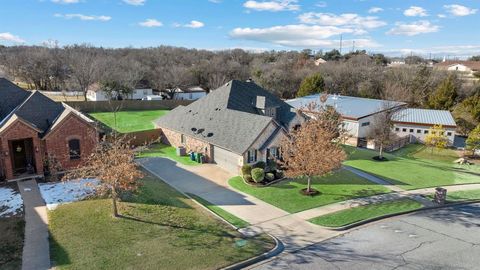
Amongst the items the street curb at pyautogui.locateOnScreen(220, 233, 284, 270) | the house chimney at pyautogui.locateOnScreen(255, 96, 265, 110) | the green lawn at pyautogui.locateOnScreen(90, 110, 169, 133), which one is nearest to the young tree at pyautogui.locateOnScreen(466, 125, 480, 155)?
the house chimney at pyautogui.locateOnScreen(255, 96, 265, 110)

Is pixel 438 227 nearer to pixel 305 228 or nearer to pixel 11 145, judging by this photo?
pixel 305 228

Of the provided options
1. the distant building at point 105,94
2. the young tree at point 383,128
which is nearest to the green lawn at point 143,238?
the young tree at point 383,128

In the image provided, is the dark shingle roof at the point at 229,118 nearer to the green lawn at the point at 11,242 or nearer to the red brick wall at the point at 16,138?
the red brick wall at the point at 16,138

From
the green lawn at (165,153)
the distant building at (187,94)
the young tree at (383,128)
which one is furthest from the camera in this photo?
the distant building at (187,94)

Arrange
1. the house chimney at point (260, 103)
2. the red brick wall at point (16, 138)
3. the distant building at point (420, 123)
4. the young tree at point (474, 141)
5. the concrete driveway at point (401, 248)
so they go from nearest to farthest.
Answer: the concrete driveway at point (401, 248), the red brick wall at point (16, 138), the house chimney at point (260, 103), the young tree at point (474, 141), the distant building at point (420, 123)

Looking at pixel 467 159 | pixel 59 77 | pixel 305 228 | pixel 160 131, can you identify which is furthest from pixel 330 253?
pixel 59 77

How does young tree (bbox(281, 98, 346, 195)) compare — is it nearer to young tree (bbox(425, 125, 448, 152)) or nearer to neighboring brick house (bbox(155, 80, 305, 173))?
neighboring brick house (bbox(155, 80, 305, 173))
